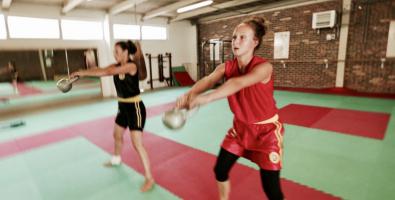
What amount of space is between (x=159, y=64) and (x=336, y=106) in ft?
23.3

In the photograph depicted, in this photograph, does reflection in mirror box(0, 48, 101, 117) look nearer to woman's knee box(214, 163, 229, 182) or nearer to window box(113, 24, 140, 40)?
window box(113, 24, 140, 40)

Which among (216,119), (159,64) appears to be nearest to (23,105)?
(159,64)

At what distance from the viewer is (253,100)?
148 centimetres

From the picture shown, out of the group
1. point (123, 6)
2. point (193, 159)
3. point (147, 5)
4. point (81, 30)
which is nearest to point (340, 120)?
point (193, 159)

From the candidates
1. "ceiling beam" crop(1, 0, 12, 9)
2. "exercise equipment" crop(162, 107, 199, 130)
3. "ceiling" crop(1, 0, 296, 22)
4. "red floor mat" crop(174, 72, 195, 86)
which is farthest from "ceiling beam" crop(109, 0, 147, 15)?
"exercise equipment" crop(162, 107, 199, 130)

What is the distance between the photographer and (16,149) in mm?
3789

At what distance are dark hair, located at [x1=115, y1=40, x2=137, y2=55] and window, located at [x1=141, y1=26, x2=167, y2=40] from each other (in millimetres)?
8041

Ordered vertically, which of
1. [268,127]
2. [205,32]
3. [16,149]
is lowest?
[16,149]

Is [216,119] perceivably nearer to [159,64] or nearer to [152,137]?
[152,137]

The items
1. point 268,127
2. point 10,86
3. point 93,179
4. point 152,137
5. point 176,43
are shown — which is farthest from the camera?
point 176,43

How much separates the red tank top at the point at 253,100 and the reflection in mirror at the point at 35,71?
6391mm

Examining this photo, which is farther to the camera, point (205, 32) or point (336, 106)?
point (205, 32)

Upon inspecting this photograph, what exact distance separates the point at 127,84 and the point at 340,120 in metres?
4.37

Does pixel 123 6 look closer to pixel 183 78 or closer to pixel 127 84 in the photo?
pixel 183 78
